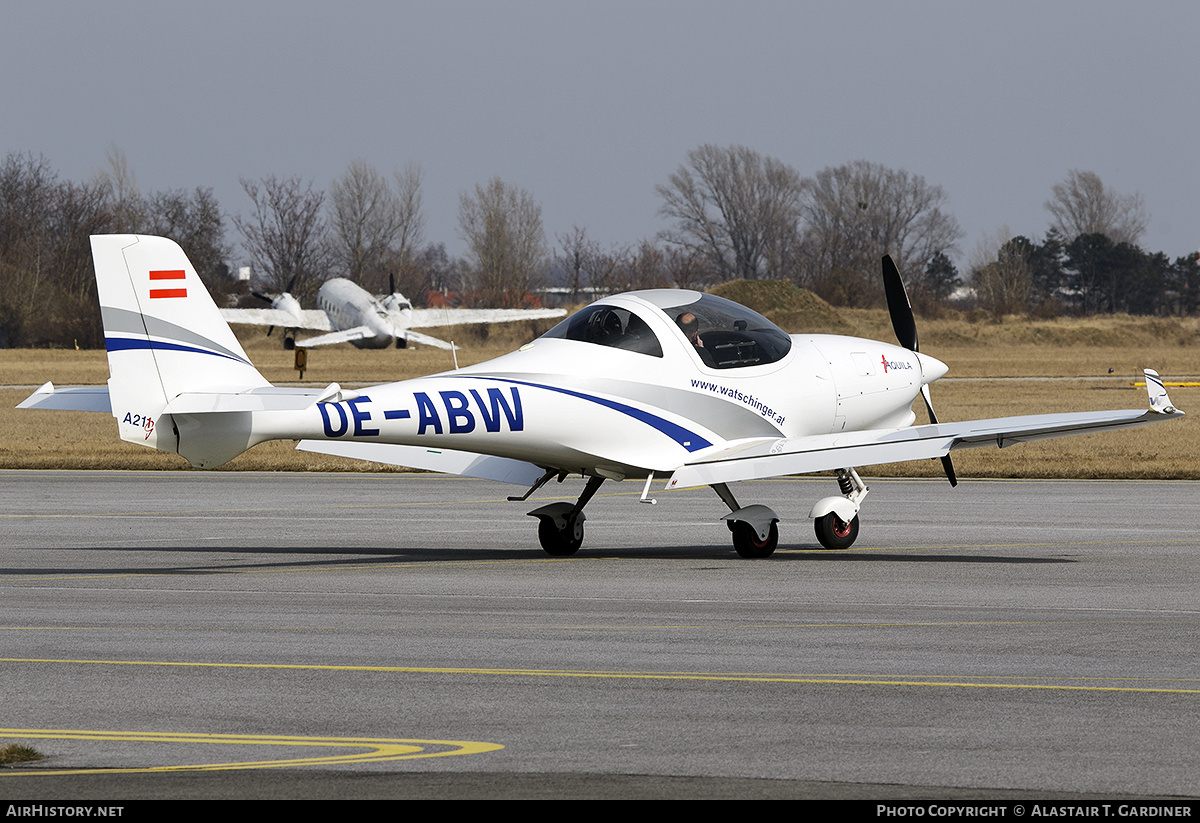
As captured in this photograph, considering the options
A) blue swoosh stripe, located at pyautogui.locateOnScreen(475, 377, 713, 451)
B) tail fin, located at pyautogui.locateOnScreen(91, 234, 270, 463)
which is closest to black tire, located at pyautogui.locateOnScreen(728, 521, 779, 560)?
blue swoosh stripe, located at pyautogui.locateOnScreen(475, 377, 713, 451)

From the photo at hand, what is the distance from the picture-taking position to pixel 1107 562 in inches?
590

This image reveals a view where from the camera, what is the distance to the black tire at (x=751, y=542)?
15.6 metres

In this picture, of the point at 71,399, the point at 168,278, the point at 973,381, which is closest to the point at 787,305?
the point at 973,381

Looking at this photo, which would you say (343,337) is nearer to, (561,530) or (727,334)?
(561,530)

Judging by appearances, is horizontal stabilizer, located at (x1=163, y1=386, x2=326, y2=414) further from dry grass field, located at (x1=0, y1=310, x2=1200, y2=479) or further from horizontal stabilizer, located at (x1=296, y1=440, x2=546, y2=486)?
dry grass field, located at (x1=0, y1=310, x2=1200, y2=479)

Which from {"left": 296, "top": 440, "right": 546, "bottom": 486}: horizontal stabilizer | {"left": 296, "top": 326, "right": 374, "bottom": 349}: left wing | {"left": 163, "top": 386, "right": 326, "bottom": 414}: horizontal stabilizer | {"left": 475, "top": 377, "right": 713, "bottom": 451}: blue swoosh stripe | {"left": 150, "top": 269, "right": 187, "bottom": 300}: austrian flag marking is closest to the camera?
{"left": 163, "top": 386, "right": 326, "bottom": 414}: horizontal stabilizer

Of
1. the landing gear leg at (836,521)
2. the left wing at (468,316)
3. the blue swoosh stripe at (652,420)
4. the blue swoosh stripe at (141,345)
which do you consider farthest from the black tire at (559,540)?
the left wing at (468,316)

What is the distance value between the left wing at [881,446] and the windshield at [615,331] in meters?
1.30

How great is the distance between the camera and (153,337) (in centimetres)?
1372

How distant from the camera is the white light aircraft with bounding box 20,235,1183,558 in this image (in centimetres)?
1365

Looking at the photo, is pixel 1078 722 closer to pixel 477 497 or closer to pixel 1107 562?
pixel 1107 562

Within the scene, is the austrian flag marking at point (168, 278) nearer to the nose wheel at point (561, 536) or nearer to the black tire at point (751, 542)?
the nose wheel at point (561, 536)

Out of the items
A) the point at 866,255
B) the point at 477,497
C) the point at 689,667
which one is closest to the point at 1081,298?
the point at 866,255

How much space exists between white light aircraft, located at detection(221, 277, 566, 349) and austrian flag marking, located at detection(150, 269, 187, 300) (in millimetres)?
72561
